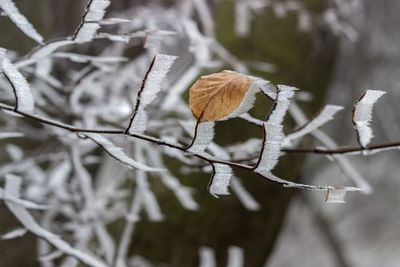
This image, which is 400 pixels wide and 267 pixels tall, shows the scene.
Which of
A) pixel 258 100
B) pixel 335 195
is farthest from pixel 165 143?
pixel 258 100

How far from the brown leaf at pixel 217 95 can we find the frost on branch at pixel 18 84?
127 mm

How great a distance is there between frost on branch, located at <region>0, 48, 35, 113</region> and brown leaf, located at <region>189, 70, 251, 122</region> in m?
0.13

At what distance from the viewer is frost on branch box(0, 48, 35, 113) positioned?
A: 48 centimetres

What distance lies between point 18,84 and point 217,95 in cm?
15

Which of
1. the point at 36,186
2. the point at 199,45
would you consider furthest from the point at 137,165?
the point at 36,186

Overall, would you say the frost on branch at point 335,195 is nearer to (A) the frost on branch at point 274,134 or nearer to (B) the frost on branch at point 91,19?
(A) the frost on branch at point 274,134

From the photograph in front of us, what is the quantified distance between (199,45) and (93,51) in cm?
72

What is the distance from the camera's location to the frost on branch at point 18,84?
0.48 m

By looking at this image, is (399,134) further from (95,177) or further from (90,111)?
(90,111)

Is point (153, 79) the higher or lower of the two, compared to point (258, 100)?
higher

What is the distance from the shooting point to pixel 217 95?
45 cm

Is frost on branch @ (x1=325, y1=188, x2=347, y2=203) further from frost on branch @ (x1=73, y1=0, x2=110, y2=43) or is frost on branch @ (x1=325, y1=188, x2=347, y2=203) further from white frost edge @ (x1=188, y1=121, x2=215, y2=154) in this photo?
frost on branch @ (x1=73, y1=0, x2=110, y2=43)

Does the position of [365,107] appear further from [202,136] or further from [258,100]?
[258,100]

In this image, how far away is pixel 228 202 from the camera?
1305mm
